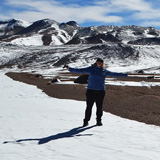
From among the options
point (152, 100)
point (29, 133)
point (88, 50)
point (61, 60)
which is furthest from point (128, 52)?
point (29, 133)

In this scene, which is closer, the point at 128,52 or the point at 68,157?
the point at 68,157

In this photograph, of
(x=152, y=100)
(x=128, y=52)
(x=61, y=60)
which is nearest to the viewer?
(x=152, y=100)

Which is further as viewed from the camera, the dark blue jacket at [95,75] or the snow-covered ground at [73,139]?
the dark blue jacket at [95,75]

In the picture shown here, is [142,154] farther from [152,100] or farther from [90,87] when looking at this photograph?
[152,100]

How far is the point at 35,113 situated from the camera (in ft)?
29.2

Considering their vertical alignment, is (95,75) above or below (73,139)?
above

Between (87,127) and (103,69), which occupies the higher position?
(103,69)

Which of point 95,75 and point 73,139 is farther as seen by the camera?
point 95,75

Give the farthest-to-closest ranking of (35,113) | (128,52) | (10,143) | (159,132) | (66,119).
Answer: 1. (128,52)
2. (35,113)
3. (66,119)
4. (159,132)
5. (10,143)

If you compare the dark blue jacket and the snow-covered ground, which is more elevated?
the dark blue jacket

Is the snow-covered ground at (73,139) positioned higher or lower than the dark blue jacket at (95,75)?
lower

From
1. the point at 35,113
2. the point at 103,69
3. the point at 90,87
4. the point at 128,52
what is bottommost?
the point at 35,113

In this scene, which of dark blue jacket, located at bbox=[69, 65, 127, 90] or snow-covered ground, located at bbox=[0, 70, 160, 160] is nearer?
snow-covered ground, located at bbox=[0, 70, 160, 160]

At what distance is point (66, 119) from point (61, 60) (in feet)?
356
